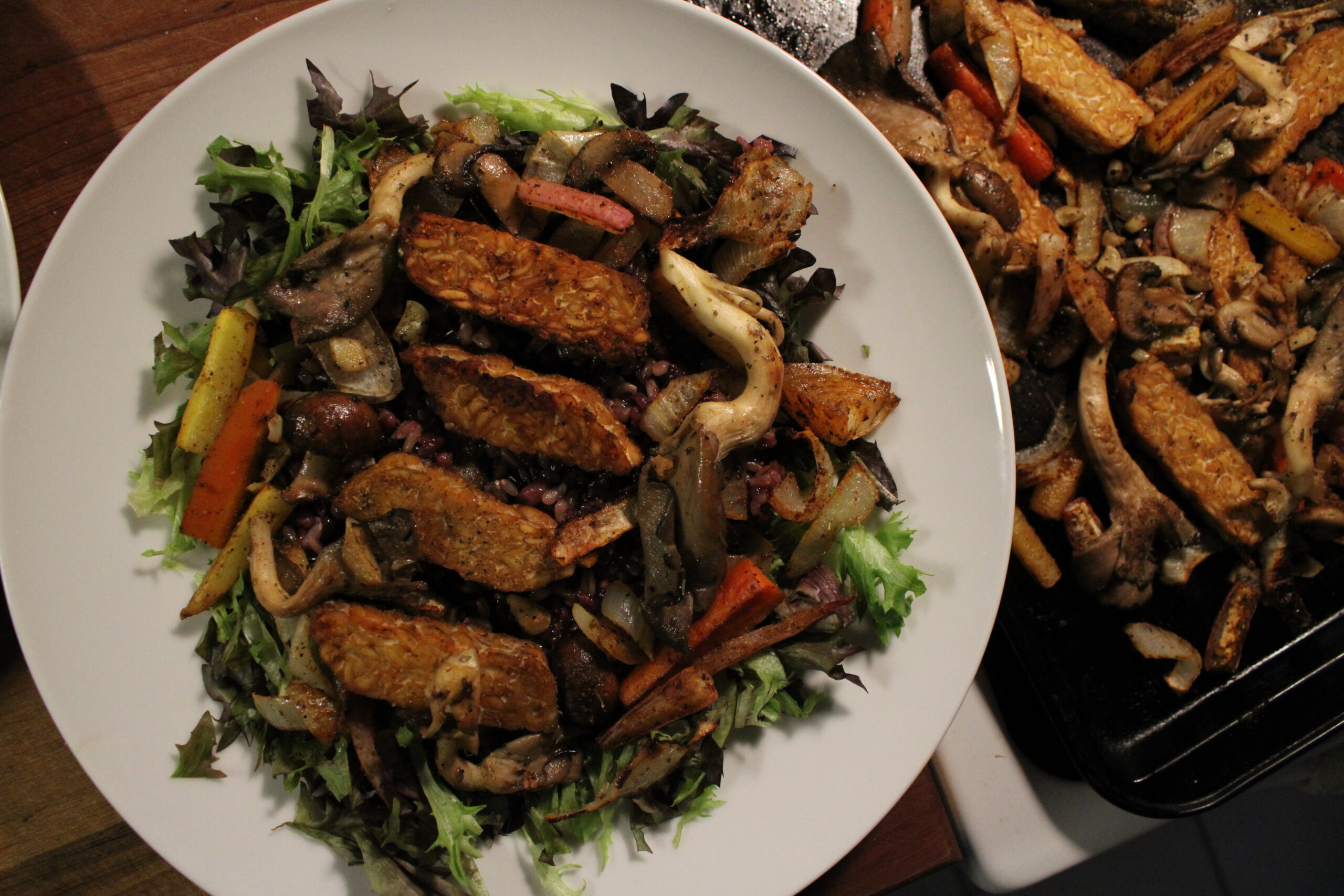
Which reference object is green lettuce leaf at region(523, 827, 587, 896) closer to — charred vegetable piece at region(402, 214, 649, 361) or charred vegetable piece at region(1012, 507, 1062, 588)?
charred vegetable piece at region(402, 214, 649, 361)

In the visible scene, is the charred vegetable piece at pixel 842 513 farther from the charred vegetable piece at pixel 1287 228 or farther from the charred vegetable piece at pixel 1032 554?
the charred vegetable piece at pixel 1287 228

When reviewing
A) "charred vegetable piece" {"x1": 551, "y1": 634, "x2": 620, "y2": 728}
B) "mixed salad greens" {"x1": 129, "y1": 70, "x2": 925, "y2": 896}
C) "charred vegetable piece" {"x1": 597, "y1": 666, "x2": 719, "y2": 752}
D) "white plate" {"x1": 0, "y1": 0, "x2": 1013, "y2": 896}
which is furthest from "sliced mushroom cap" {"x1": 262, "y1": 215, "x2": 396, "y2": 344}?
"charred vegetable piece" {"x1": 597, "y1": 666, "x2": 719, "y2": 752}

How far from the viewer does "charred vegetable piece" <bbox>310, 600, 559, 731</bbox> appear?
2021 millimetres

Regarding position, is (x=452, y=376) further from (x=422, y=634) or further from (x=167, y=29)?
(x=167, y=29)

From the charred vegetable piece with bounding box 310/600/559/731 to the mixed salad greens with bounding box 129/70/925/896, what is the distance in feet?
0.20

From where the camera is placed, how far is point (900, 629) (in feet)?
7.79

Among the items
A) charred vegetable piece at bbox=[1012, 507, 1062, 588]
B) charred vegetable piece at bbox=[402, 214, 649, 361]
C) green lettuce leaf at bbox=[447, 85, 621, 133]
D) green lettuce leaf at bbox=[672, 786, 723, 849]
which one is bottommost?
green lettuce leaf at bbox=[672, 786, 723, 849]

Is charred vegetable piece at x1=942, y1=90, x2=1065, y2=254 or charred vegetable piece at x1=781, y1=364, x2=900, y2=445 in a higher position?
charred vegetable piece at x1=942, y1=90, x2=1065, y2=254

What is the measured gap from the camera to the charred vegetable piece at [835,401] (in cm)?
228

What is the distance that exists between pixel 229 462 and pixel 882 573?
1.79 meters

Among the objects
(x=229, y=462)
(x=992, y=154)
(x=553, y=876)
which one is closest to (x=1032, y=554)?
(x=992, y=154)

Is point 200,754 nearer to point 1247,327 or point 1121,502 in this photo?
point 1121,502

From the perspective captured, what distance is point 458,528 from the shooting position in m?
2.10

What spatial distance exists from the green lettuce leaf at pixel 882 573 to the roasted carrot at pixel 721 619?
236mm
